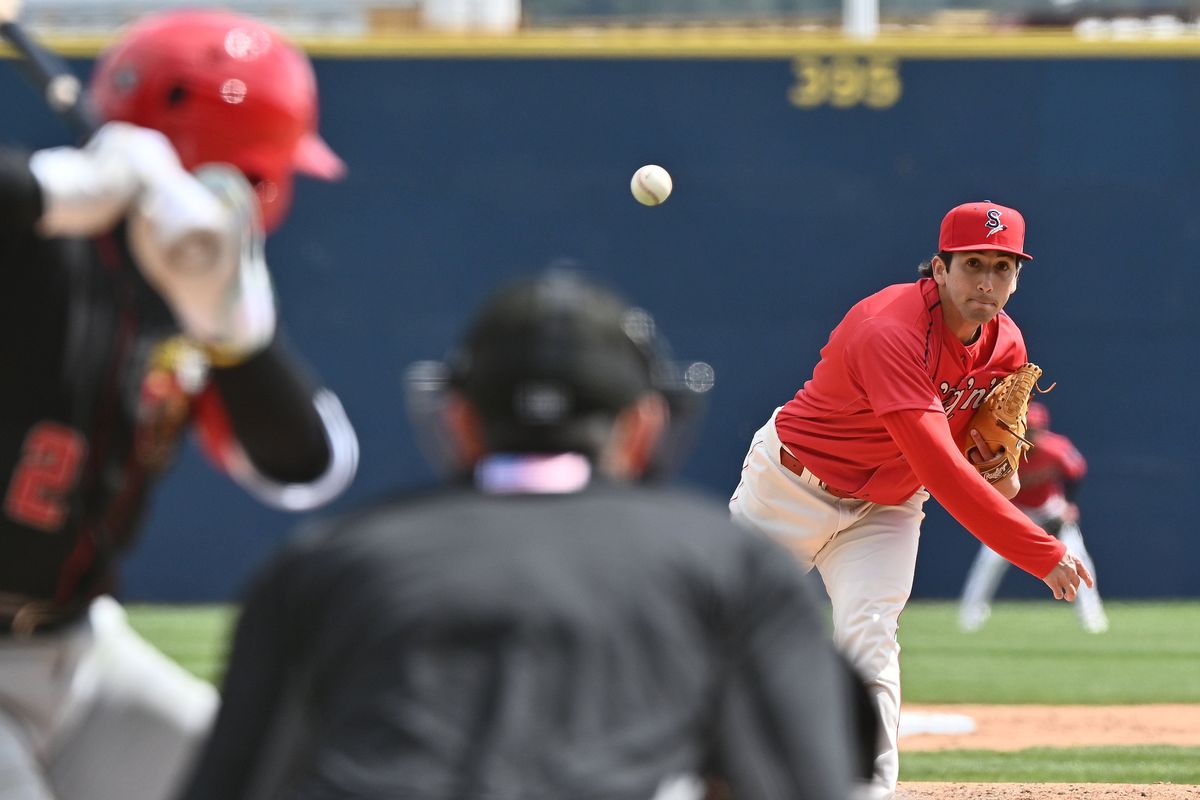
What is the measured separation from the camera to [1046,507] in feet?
42.6

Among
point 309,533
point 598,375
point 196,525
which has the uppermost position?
point 598,375

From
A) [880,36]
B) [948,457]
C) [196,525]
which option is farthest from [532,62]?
[948,457]

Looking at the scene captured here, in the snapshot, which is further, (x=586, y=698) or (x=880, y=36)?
(x=880, y=36)

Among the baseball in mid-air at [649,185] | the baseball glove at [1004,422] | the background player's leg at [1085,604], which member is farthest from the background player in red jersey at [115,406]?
the background player's leg at [1085,604]

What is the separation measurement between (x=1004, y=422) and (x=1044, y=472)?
7.67 m

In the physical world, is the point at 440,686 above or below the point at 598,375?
below

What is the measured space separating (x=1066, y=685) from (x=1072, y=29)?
781 centimetres

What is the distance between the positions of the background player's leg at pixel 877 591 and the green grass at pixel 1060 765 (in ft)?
4.75

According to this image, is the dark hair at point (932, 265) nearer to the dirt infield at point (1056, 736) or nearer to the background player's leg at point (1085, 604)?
the dirt infield at point (1056, 736)

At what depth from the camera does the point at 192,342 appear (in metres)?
2.58

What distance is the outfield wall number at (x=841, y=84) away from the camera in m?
14.8

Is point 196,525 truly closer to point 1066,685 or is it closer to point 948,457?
point 1066,685

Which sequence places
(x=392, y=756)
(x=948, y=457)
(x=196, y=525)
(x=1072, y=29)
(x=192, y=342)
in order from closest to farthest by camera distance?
(x=392, y=756), (x=192, y=342), (x=948, y=457), (x=196, y=525), (x=1072, y=29)

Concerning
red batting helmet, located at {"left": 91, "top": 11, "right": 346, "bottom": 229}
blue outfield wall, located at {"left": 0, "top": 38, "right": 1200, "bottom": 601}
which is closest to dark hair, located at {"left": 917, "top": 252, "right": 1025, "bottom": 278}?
red batting helmet, located at {"left": 91, "top": 11, "right": 346, "bottom": 229}
